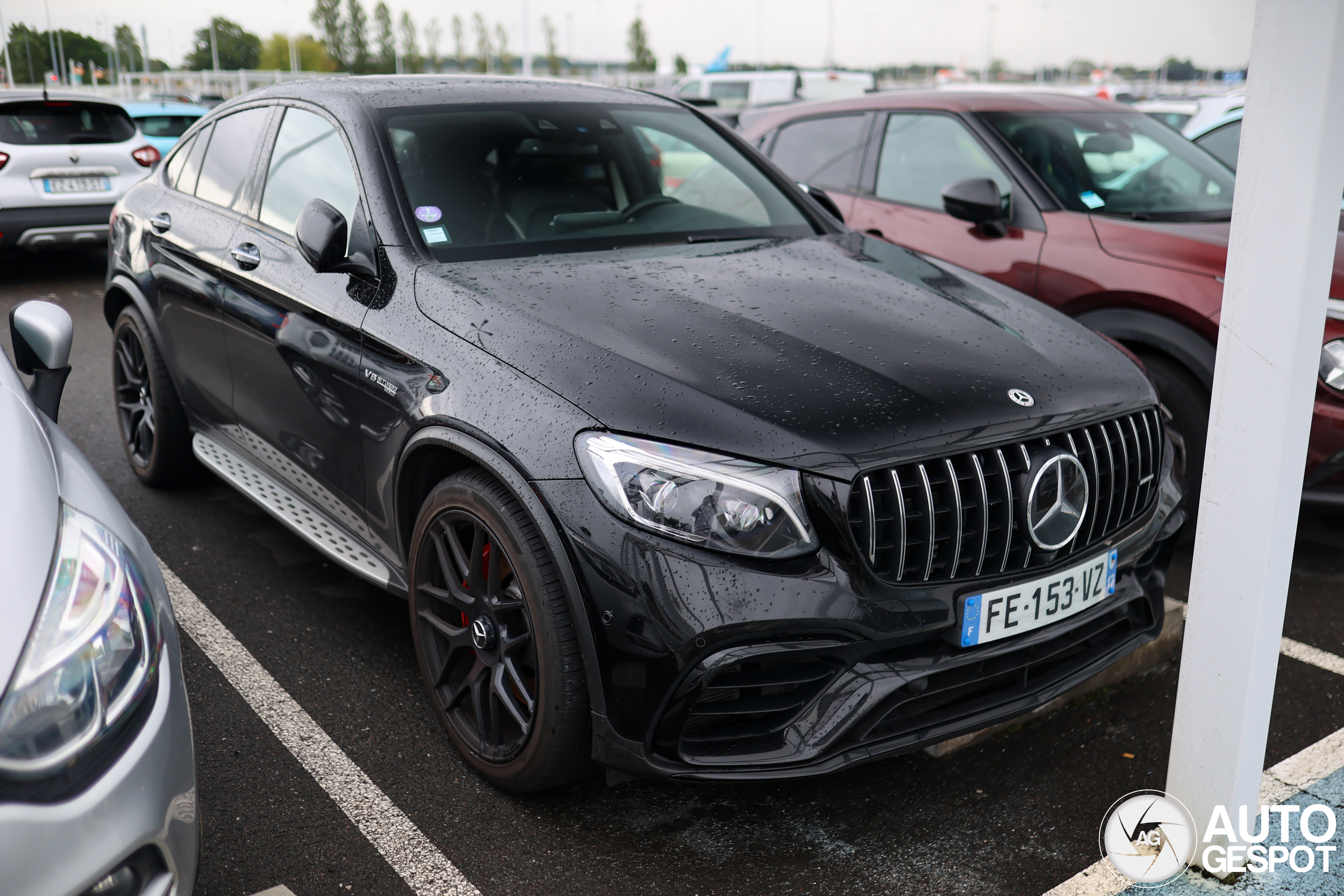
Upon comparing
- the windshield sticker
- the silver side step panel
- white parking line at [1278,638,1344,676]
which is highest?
the windshield sticker

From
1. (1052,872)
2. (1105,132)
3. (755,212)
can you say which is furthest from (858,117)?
(1052,872)

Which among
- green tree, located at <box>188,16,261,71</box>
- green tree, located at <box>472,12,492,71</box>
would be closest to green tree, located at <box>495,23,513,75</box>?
green tree, located at <box>472,12,492,71</box>

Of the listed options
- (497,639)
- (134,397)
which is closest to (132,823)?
(497,639)

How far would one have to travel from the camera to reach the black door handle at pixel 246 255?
3402mm

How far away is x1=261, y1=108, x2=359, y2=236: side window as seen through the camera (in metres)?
3.18

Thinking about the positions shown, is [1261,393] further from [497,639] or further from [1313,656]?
[1313,656]

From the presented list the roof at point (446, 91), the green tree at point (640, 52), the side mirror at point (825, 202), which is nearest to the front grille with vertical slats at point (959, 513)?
the side mirror at point (825, 202)

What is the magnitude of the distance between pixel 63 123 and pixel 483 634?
29.1 ft

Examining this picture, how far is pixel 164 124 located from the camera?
12.3 meters

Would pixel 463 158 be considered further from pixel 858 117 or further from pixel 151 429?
pixel 858 117

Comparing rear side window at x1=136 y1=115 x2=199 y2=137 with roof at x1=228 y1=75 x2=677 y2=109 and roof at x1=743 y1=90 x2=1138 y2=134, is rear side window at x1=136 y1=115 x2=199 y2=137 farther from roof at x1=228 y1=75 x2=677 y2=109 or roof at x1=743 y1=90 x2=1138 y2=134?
roof at x1=228 y1=75 x2=677 y2=109

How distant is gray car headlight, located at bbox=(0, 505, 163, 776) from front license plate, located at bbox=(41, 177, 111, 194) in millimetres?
8813

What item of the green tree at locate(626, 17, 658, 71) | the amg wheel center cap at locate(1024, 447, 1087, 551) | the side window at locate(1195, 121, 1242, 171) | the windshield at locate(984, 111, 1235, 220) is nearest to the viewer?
the amg wheel center cap at locate(1024, 447, 1087, 551)

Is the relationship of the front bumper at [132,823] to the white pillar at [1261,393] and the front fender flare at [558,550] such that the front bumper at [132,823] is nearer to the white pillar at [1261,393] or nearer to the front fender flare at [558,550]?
the front fender flare at [558,550]
